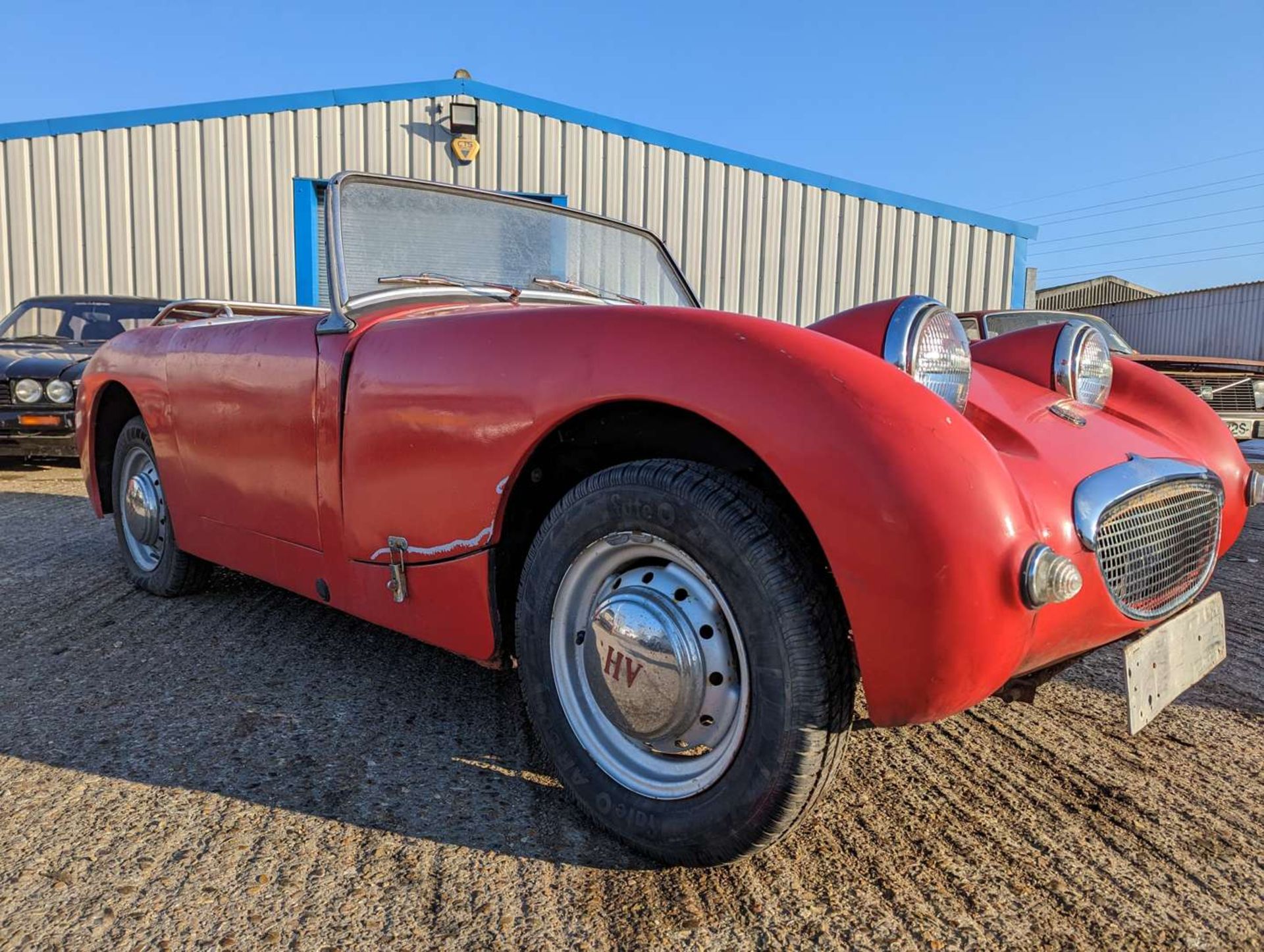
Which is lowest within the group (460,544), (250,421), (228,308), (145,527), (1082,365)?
(145,527)

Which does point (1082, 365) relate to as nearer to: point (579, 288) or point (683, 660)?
point (683, 660)

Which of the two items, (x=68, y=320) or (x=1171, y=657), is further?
(x=68, y=320)

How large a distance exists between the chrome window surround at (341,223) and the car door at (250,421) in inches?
4.2

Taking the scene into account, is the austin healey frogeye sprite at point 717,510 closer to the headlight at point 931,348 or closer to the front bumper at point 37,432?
the headlight at point 931,348

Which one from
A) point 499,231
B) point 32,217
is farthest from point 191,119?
point 499,231

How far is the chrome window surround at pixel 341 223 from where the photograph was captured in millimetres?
2271

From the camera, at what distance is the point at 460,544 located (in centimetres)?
190

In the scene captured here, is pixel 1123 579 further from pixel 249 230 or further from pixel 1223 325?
pixel 1223 325

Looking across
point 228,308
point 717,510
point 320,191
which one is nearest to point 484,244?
point 228,308

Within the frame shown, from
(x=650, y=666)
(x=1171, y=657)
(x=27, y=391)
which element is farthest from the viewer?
(x=27, y=391)

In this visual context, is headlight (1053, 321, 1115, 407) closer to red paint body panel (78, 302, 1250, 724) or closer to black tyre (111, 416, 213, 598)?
red paint body panel (78, 302, 1250, 724)

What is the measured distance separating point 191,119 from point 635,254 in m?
8.83

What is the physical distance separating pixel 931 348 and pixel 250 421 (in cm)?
198

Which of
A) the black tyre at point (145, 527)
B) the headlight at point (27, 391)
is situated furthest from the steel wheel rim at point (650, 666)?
the headlight at point (27, 391)
